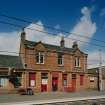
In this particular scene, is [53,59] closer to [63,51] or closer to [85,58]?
[63,51]

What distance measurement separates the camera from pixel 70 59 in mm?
49000

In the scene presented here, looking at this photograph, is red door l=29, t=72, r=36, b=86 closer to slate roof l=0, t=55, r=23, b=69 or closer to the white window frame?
slate roof l=0, t=55, r=23, b=69

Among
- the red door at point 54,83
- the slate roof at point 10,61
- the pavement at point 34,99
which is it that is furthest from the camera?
the red door at point 54,83

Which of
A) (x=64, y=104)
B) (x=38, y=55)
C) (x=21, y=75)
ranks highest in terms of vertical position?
(x=38, y=55)

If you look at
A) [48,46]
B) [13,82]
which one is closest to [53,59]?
[48,46]

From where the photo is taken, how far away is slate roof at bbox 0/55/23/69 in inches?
1604

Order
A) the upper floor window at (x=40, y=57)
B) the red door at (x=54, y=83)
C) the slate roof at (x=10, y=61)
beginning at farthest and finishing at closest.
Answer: the red door at (x=54, y=83) < the upper floor window at (x=40, y=57) < the slate roof at (x=10, y=61)

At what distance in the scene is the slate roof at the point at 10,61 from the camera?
1604 inches

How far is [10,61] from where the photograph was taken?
1660 inches

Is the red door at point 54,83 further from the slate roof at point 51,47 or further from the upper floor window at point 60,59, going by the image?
the slate roof at point 51,47

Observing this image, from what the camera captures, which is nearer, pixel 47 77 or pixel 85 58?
pixel 47 77

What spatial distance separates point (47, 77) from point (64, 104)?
795 inches

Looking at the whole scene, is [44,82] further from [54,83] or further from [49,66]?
[49,66]

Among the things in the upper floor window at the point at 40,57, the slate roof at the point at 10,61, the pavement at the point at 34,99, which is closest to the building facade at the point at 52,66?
the upper floor window at the point at 40,57
